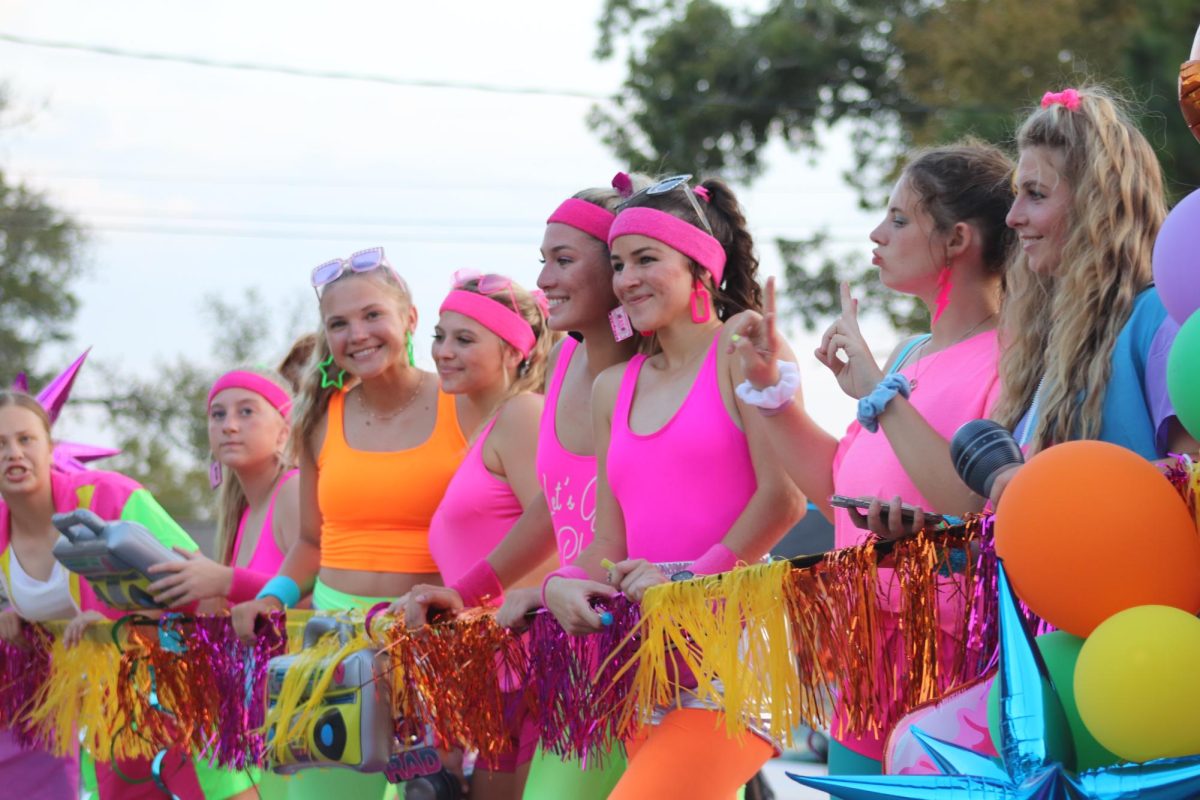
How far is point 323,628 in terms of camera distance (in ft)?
13.8

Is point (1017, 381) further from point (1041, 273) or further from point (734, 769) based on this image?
point (734, 769)

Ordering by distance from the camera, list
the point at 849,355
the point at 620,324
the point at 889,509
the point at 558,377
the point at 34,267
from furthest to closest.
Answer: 1. the point at 34,267
2. the point at 558,377
3. the point at 620,324
4. the point at 849,355
5. the point at 889,509

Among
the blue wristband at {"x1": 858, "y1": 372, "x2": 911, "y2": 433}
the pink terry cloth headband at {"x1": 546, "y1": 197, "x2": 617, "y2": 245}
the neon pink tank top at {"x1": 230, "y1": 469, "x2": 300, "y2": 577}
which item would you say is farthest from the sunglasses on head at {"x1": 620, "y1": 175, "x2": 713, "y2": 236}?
the neon pink tank top at {"x1": 230, "y1": 469, "x2": 300, "y2": 577}

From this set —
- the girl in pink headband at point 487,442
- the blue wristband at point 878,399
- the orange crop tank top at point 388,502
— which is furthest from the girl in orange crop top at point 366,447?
the blue wristband at point 878,399

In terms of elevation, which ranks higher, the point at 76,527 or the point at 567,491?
the point at 567,491

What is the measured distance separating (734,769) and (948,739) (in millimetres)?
929

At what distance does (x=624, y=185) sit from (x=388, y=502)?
1249 mm

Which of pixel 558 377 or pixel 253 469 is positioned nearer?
pixel 558 377

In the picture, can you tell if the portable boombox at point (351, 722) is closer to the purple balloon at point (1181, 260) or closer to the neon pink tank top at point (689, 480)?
the neon pink tank top at point (689, 480)

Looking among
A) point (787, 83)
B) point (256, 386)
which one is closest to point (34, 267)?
point (787, 83)

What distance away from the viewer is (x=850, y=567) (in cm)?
286

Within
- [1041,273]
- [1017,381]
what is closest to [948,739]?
[1017,381]

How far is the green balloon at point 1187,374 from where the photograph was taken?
228 centimetres

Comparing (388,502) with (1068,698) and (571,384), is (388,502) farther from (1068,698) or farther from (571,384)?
(1068,698)
